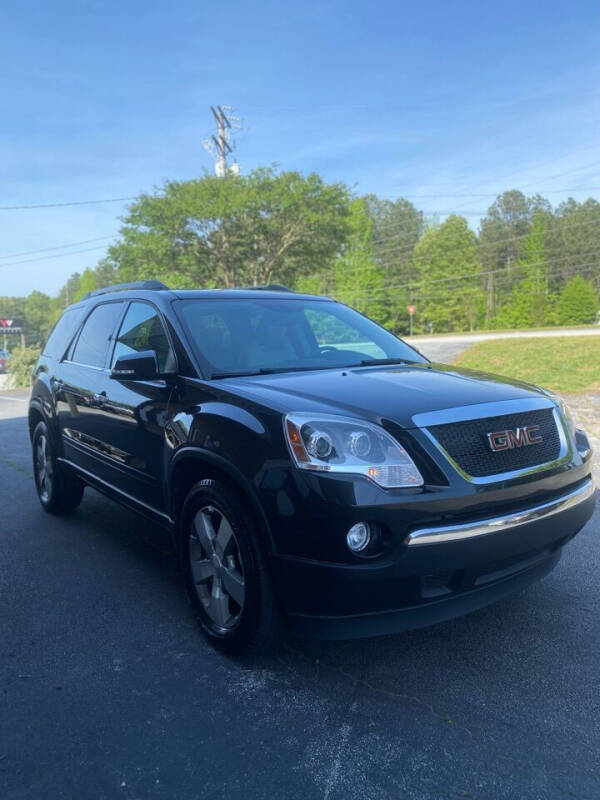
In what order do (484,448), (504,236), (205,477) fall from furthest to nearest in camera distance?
(504,236) → (205,477) → (484,448)

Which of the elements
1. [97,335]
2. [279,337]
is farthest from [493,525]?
[97,335]

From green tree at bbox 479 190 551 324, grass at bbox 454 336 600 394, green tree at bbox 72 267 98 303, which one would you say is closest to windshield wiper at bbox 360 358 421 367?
grass at bbox 454 336 600 394

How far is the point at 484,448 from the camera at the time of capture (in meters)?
2.53

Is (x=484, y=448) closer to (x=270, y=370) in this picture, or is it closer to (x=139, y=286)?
(x=270, y=370)

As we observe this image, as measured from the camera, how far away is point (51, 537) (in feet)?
15.6

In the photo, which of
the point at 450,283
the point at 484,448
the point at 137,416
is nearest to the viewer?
the point at 484,448

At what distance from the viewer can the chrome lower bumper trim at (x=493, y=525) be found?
230cm

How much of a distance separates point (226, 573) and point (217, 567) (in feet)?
0.27

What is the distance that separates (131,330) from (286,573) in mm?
2176

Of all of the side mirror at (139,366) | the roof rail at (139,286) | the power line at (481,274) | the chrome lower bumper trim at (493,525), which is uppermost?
the power line at (481,274)

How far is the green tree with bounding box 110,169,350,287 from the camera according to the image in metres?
31.0

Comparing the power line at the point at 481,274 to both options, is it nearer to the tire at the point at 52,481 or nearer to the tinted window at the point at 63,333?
the tinted window at the point at 63,333

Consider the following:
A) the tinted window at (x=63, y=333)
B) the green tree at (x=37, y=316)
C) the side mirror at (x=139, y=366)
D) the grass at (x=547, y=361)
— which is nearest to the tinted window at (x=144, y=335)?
the side mirror at (x=139, y=366)

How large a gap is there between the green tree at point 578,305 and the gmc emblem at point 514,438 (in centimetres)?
5865
